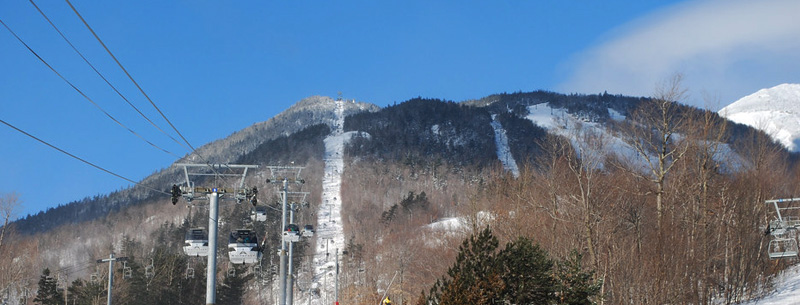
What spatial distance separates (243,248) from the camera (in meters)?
27.6

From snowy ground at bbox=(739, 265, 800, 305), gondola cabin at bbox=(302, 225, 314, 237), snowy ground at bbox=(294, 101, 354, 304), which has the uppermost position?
gondola cabin at bbox=(302, 225, 314, 237)

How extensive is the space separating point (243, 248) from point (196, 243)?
2.08m

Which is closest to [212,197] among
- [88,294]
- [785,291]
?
[785,291]

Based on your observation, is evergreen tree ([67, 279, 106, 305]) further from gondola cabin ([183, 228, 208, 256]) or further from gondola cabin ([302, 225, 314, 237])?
gondola cabin ([183, 228, 208, 256])

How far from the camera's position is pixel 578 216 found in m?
36.3

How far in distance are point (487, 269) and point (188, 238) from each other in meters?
13.9

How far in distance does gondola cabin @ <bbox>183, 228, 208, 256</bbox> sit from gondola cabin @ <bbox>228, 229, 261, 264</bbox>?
112 cm

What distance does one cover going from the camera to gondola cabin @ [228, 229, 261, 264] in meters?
27.4

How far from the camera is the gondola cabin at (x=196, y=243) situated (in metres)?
27.8

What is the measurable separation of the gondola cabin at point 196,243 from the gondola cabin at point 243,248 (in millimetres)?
1123

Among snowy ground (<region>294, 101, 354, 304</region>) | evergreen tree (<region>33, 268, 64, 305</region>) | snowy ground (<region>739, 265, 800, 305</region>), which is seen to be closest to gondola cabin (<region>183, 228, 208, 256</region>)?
snowy ground (<region>739, 265, 800, 305</region>)

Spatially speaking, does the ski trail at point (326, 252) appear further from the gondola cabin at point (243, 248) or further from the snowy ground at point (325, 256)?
the gondola cabin at point (243, 248)

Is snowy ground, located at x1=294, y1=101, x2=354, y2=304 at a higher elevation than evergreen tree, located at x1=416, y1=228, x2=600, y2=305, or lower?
lower

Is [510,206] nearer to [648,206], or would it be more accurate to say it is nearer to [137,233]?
[648,206]
